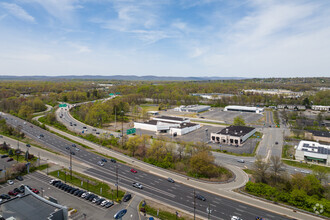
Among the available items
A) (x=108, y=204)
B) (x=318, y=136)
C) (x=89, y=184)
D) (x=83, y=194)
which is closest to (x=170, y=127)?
(x=89, y=184)

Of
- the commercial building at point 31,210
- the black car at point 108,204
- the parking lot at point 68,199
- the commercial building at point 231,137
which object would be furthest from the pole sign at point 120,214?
the commercial building at point 231,137

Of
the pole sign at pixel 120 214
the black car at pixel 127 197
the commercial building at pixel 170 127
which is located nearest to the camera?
the pole sign at pixel 120 214

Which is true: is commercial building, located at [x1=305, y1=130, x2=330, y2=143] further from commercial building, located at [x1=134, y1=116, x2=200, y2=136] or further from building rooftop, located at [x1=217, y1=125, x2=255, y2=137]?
commercial building, located at [x1=134, y1=116, x2=200, y2=136]

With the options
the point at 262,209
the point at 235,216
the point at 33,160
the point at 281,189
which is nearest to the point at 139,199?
the point at 235,216

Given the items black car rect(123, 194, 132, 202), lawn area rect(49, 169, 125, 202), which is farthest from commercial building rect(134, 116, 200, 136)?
black car rect(123, 194, 132, 202)

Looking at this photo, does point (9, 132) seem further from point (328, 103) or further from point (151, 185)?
point (328, 103)

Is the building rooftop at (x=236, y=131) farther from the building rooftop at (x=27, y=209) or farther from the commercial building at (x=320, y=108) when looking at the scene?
the commercial building at (x=320, y=108)

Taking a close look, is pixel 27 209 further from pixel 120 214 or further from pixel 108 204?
pixel 120 214
